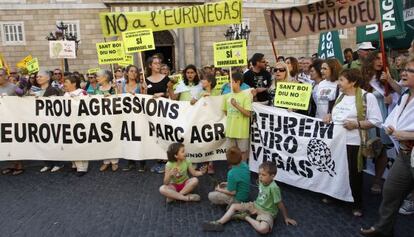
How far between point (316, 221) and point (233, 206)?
→ 1.02 m

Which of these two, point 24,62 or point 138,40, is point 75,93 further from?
point 24,62

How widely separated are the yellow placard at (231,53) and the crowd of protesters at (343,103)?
1.00ft

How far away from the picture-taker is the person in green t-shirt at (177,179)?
4.73m

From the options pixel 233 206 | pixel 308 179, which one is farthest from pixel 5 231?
pixel 308 179

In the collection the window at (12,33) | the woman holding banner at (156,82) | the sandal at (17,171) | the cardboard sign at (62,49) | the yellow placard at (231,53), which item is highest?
the window at (12,33)

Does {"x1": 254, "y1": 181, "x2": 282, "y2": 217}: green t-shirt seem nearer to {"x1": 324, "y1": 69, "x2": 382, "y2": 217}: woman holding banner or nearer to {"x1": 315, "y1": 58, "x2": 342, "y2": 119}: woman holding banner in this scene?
{"x1": 324, "y1": 69, "x2": 382, "y2": 217}: woman holding banner

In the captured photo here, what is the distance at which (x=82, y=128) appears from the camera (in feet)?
20.5

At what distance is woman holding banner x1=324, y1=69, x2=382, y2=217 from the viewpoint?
4.05m

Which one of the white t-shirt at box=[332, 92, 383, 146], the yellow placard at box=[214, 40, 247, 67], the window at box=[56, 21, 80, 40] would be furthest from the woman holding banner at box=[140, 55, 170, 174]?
the window at box=[56, 21, 80, 40]

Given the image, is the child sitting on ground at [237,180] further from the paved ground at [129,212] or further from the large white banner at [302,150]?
the large white banner at [302,150]

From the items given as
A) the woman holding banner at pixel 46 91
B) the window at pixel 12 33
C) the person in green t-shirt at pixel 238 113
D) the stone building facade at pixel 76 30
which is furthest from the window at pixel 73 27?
the person in green t-shirt at pixel 238 113

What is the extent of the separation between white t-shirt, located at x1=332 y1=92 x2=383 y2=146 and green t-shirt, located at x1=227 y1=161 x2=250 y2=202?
4.30 ft

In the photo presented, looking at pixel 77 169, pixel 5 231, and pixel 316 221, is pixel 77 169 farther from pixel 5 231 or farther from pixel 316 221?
pixel 316 221

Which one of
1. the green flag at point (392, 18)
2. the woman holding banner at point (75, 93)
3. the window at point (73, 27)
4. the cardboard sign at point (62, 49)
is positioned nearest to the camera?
the green flag at point (392, 18)
